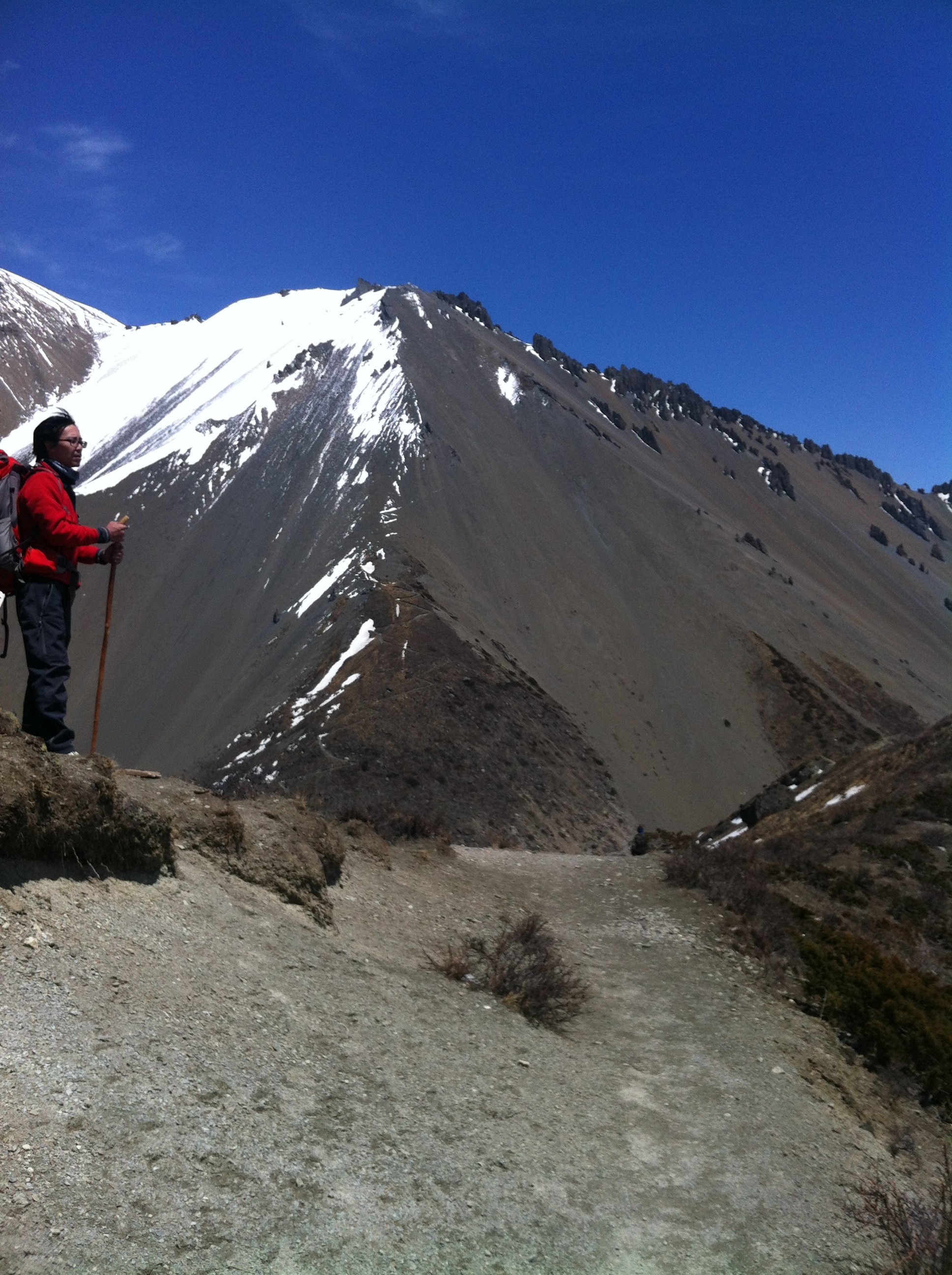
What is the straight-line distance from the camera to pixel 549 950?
865 centimetres

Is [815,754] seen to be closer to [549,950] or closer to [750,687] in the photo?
[750,687]

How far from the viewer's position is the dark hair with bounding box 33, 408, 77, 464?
6.91 m

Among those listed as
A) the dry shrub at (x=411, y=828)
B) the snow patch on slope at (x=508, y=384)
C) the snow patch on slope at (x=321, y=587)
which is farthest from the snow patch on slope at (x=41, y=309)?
the dry shrub at (x=411, y=828)

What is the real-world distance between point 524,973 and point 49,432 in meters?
5.68

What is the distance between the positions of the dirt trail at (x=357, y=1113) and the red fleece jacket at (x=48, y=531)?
85.4 inches

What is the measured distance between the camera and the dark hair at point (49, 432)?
272 inches

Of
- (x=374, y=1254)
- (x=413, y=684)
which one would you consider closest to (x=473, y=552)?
(x=413, y=684)

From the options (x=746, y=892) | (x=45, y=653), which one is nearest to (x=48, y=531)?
(x=45, y=653)

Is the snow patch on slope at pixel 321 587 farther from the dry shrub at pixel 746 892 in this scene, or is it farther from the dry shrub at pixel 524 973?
the dry shrub at pixel 524 973

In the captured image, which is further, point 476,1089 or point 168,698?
point 168,698

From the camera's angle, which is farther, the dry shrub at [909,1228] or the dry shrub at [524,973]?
the dry shrub at [524,973]

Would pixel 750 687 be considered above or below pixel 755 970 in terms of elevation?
above

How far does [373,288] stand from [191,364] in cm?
2004

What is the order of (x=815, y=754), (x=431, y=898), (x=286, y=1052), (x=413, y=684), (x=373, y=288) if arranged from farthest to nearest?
(x=373, y=288) → (x=815, y=754) → (x=413, y=684) → (x=431, y=898) → (x=286, y=1052)
